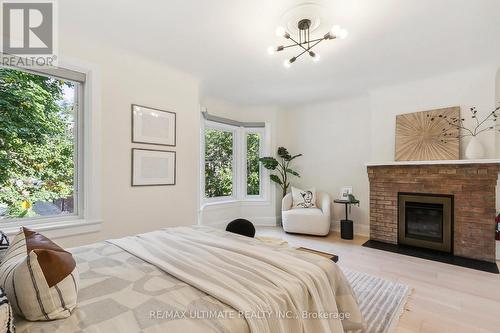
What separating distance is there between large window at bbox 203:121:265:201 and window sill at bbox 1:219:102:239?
2163mm

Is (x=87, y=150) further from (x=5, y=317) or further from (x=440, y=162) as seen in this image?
(x=440, y=162)

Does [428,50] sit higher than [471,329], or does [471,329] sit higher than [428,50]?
[428,50]

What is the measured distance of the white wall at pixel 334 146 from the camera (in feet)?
14.2

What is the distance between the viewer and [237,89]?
403 centimetres

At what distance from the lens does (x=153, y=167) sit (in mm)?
2967

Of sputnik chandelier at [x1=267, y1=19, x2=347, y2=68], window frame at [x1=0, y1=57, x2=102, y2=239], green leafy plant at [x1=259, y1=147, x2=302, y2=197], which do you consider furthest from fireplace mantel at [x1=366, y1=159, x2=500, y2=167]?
window frame at [x1=0, y1=57, x2=102, y2=239]

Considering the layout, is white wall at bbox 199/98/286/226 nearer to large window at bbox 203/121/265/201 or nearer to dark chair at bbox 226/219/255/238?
large window at bbox 203/121/265/201

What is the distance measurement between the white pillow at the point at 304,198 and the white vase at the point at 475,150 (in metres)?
2.33

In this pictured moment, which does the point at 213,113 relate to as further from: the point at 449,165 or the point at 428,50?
the point at 449,165

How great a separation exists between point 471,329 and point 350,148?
124 inches

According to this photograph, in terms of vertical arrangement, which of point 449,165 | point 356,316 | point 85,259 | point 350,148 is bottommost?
point 356,316

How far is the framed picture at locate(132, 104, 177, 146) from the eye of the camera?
2820mm

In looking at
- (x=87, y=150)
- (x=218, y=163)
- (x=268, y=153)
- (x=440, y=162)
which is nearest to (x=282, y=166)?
(x=268, y=153)

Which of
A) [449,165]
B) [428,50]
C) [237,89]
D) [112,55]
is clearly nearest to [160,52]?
[112,55]
